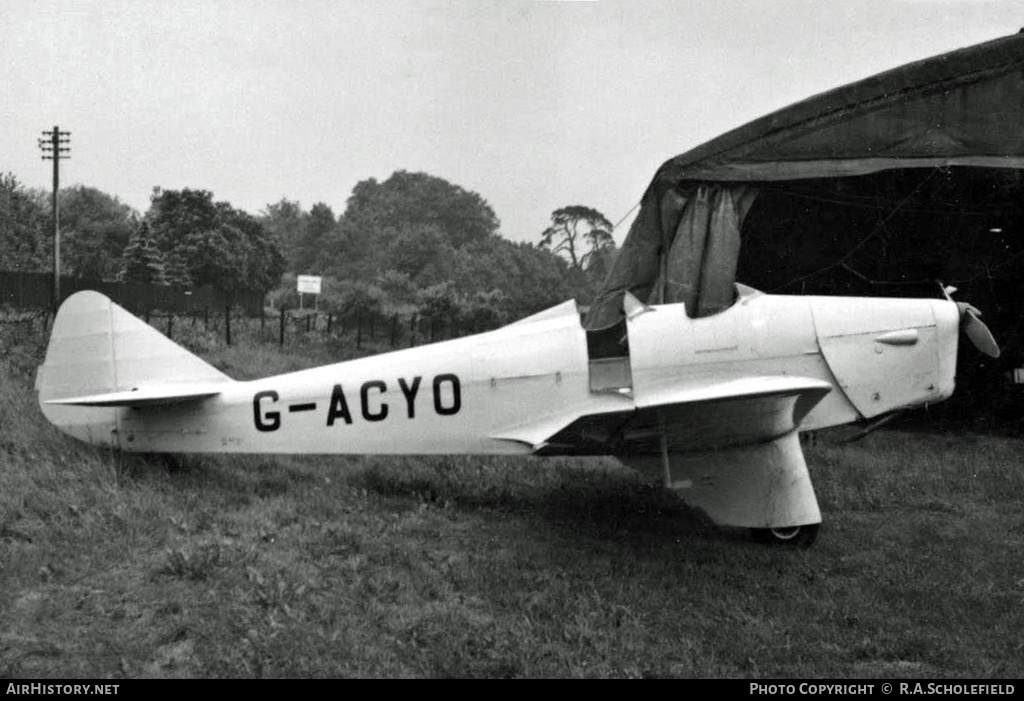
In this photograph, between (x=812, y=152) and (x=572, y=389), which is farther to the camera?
(x=812, y=152)

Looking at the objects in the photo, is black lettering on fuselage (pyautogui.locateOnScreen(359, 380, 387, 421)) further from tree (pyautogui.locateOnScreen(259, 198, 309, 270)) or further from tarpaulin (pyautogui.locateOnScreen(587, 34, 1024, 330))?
tree (pyautogui.locateOnScreen(259, 198, 309, 270))

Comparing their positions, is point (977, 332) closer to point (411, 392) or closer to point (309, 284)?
point (411, 392)

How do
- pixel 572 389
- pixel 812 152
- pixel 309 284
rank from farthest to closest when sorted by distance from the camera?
pixel 309 284, pixel 812 152, pixel 572 389

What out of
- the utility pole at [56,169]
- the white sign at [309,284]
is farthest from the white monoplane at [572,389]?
the white sign at [309,284]

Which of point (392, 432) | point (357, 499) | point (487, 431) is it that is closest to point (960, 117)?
point (487, 431)

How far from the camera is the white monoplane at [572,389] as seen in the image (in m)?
5.62

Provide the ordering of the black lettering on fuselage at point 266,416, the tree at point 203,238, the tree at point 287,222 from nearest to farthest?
the black lettering on fuselage at point 266,416 → the tree at point 203,238 → the tree at point 287,222

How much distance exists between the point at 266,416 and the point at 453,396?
4.94 ft

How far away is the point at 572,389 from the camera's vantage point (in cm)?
591

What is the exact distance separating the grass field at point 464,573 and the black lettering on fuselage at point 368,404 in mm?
681

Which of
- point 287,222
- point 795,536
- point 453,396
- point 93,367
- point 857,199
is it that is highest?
point 287,222

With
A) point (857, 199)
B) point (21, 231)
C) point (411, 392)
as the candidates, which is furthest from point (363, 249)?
point (411, 392)

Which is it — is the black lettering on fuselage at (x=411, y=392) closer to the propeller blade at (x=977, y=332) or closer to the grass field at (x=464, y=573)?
the grass field at (x=464, y=573)

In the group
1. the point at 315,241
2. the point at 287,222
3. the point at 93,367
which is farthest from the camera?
the point at 287,222
